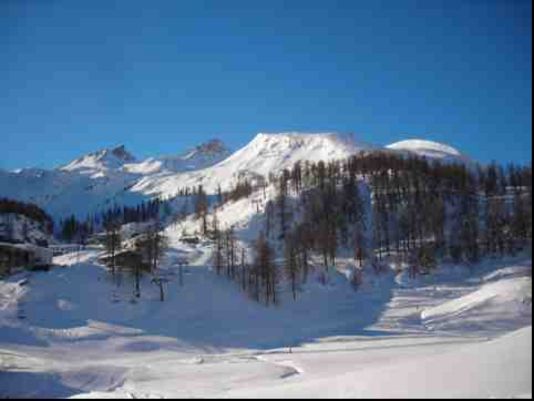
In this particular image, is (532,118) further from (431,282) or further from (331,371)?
(431,282)

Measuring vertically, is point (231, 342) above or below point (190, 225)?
below

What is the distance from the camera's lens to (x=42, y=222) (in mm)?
114500

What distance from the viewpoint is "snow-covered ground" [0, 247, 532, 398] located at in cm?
2030

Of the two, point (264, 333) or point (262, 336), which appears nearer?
point (262, 336)

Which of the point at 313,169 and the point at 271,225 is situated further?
the point at 313,169

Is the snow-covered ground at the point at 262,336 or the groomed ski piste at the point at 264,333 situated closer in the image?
the snow-covered ground at the point at 262,336

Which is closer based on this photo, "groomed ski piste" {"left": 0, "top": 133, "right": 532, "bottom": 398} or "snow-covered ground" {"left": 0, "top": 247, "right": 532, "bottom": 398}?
"snow-covered ground" {"left": 0, "top": 247, "right": 532, "bottom": 398}

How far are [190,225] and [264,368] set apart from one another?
105 meters

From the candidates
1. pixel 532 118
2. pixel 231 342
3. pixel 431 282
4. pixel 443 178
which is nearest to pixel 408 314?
pixel 431 282

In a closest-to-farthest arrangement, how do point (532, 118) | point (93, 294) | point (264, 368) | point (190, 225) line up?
point (532, 118) → point (264, 368) → point (93, 294) → point (190, 225)

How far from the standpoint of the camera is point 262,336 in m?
56.3

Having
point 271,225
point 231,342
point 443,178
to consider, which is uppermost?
point 443,178

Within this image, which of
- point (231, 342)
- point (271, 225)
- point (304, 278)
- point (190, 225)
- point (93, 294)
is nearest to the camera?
point (231, 342)

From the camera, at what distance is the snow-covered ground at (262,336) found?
2030 cm
